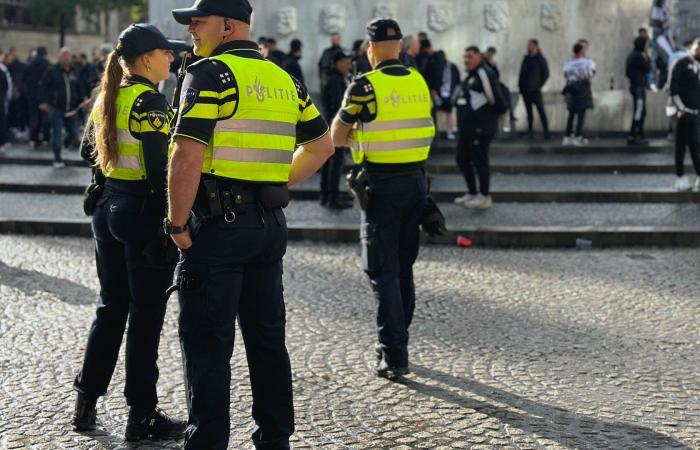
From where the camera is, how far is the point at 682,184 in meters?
12.1

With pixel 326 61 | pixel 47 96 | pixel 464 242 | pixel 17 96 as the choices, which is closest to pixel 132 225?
pixel 464 242

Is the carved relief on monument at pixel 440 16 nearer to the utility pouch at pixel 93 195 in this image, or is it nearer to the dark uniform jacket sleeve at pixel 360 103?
the dark uniform jacket sleeve at pixel 360 103

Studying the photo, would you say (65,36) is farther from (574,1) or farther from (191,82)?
(191,82)

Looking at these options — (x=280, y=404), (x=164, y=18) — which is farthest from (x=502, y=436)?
(x=164, y=18)

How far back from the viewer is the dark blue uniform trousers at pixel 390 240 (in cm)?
558

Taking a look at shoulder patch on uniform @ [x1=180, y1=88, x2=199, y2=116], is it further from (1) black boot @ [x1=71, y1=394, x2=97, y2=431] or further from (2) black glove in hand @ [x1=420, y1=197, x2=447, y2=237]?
(2) black glove in hand @ [x1=420, y1=197, x2=447, y2=237]

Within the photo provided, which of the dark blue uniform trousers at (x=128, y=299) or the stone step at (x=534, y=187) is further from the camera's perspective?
the stone step at (x=534, y=187)

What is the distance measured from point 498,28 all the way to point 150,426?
14.7 metres

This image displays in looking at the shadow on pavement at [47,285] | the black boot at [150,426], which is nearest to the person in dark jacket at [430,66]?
the shadow on pavement at [47,285]

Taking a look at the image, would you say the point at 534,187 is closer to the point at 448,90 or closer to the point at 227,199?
the point at 448,90

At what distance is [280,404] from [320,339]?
232 cm

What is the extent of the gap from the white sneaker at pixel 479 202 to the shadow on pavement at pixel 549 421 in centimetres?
632

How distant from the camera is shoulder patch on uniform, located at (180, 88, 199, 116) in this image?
351cm

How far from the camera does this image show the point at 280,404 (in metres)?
3.88
